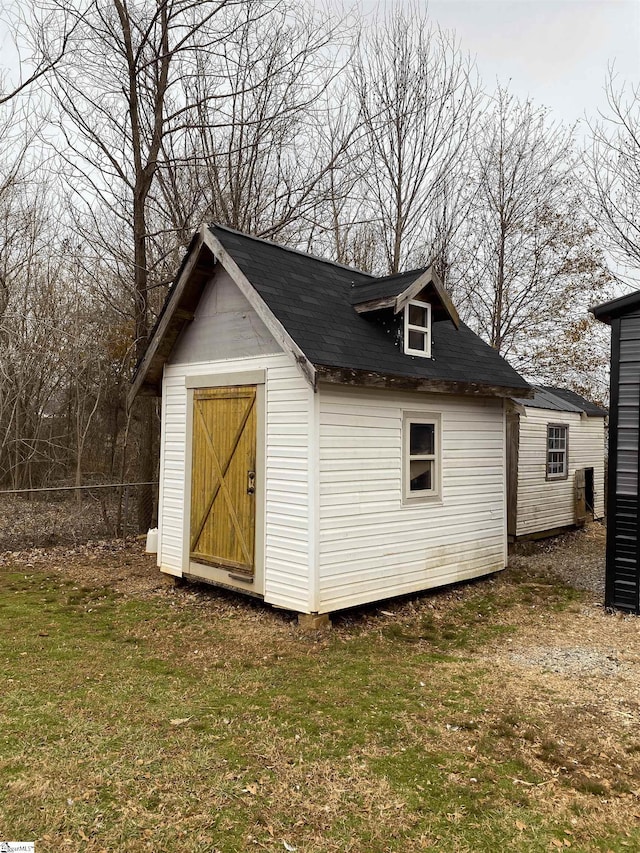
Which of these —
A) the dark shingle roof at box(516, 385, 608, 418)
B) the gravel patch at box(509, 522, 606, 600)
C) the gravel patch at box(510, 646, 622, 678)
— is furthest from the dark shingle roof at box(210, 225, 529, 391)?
the dark shingle roof at box(516, 385, 608, 418)

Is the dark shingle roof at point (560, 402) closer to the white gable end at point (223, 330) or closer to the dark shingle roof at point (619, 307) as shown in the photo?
the dark shingle roof at point (619, 307)

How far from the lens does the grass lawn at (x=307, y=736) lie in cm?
305

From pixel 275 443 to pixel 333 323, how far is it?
1.65 m

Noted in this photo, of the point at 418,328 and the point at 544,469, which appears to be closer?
the point at 418,328

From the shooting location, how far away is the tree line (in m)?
10.9

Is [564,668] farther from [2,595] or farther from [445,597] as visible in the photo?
[2,595]

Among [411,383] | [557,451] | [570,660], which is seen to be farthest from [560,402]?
[570,660]

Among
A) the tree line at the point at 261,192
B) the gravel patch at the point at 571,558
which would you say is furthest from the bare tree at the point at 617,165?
the gravel patch at the point at 571,558

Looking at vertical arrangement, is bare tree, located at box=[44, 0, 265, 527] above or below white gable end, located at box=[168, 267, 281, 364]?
above

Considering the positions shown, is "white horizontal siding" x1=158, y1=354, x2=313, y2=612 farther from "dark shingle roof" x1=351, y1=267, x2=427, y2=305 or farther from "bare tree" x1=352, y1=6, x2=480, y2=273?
"bare tree" x1=352, y1=6, x2=480, y2=273

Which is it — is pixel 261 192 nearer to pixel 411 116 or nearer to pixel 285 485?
pixel 411 116

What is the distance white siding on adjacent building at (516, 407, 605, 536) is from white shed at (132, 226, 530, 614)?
3.06 meters

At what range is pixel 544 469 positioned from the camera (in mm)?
12438

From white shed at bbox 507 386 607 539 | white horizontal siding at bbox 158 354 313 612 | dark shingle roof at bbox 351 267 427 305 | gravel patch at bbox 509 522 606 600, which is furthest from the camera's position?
white shed at bbox 507 386 607 539
